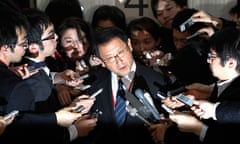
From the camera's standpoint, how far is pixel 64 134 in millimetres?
1505

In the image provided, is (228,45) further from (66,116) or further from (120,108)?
(66,116)

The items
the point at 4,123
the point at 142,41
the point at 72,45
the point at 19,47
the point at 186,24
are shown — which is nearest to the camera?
the point at 4,123

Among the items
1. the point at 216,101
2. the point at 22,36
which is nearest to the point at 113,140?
the point at 216,101

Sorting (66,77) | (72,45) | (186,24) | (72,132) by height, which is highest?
(186,24)

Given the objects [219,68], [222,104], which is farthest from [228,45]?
[222,104]

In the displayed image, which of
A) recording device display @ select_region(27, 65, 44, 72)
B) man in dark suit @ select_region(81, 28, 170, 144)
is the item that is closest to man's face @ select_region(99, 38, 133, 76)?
man in dark suit @ select_region(81, 28, 170, 144)

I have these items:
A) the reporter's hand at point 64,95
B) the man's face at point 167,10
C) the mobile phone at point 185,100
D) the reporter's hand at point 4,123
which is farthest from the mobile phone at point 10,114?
the man's face at point 167,10

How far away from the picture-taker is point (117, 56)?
1544mm

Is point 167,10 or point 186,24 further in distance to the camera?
point 167,10

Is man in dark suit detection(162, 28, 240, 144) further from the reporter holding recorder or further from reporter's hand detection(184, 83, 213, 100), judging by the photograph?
the reporter holding recorder

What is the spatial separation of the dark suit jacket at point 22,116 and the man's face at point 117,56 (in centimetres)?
31

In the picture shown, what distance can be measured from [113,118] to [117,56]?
25cm

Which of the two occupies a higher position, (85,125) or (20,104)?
(20,104)

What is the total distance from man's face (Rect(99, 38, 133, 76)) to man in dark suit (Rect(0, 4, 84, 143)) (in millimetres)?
241
